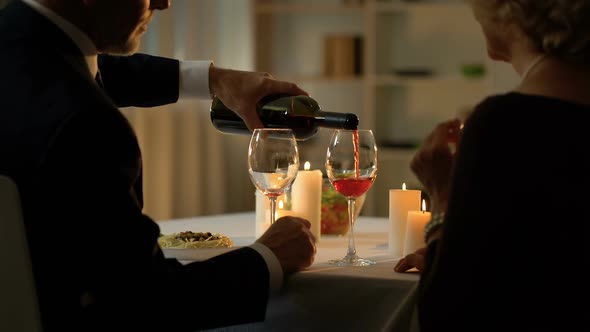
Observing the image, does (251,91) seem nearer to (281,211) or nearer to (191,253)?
(281,211)

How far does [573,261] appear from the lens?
1.28 m

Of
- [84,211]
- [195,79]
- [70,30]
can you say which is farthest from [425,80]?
[84,211]

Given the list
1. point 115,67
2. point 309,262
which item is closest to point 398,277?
point 309,262

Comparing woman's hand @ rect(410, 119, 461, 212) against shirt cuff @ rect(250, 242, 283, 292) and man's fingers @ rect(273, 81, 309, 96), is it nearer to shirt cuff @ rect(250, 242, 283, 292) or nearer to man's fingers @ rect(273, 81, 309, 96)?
shirt cuff @ rect(250, 242, 283, 292)

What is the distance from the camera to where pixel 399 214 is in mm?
1854

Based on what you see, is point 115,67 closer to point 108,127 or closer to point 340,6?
point 108,127

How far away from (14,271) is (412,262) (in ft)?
2.17

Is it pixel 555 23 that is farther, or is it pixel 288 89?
pixel 288 89

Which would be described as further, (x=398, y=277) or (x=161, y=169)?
(x=161, y=169)

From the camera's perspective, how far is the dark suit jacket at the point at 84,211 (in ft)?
4.26

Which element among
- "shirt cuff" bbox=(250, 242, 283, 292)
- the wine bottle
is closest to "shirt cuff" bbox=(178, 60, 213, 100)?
the wine bottle

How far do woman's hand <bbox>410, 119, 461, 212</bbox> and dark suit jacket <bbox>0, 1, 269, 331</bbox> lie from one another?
12.4 inches

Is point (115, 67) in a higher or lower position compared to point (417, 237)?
higher

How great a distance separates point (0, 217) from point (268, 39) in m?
4.02
